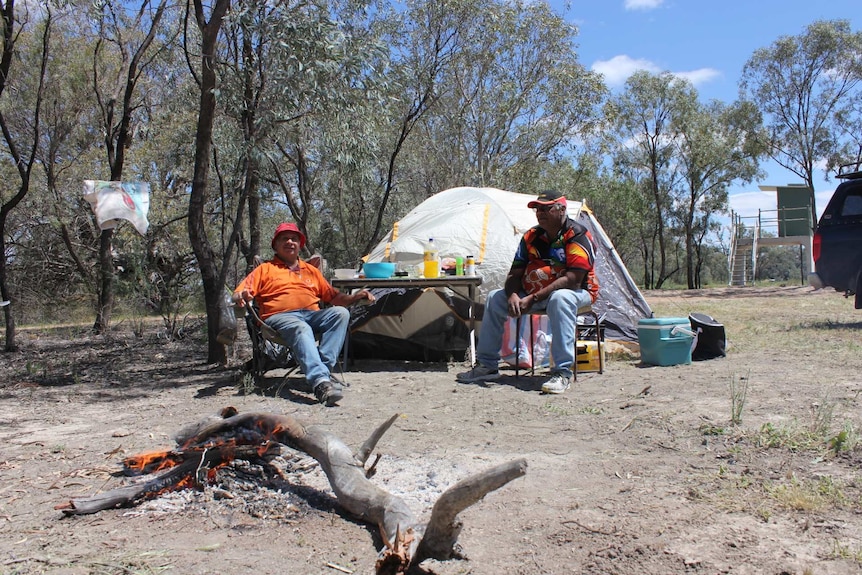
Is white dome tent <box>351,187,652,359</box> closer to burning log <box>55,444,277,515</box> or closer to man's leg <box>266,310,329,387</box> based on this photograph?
man's leg <box>266,310,329,387</box>

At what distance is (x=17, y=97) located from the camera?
12.4m

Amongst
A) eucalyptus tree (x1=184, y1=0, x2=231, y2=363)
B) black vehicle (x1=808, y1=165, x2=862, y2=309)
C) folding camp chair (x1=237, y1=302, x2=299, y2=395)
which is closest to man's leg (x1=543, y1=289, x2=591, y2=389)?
folding camp chair (x1=237, y1=302, x2=299, y2=395)

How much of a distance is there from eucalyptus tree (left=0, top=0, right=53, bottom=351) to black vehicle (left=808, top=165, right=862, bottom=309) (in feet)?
29.4

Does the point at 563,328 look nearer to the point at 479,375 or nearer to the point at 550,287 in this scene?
the point at 550,287

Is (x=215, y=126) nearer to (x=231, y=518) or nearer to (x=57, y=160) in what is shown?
(x=231, y=518)

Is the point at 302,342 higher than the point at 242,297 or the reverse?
the reverse

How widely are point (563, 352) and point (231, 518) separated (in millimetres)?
2888

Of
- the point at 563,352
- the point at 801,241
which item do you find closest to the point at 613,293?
the point at 563,352

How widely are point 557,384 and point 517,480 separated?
191 cm

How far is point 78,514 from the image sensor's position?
2.45 metres

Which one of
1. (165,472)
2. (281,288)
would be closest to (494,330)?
(281,288)

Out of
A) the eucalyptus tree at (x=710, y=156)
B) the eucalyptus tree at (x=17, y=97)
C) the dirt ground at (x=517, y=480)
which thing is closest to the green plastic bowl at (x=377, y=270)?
the dirt ground at (x=517, y=480)

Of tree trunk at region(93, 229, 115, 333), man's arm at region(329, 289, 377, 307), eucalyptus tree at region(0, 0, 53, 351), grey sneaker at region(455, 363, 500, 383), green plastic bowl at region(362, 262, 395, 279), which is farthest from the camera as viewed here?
tree trunk at region(93, 229, 115, 333)

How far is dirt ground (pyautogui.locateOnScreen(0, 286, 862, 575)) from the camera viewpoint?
2.08m
